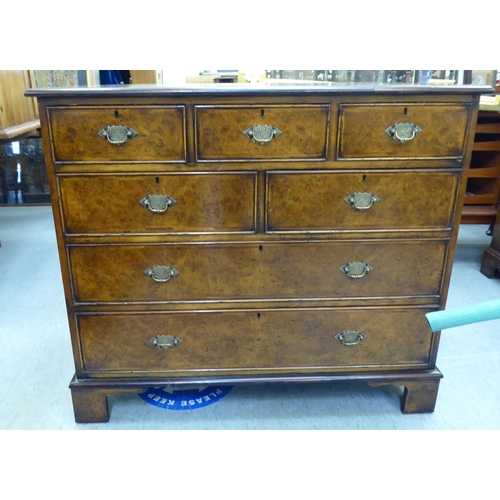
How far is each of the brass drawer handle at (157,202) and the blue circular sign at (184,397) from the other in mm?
762

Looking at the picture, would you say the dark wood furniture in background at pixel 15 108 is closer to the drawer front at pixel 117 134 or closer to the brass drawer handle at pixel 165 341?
the drawer front at pixel 117 134

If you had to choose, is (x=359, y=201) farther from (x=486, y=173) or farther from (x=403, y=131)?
(x=486, y=173)

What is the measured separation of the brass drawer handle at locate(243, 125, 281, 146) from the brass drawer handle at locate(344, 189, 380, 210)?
0.97ft

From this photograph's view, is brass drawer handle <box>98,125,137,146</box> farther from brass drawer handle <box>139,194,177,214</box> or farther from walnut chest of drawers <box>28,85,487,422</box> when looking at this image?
brass drawer handle <box>139,194,177,214</box>

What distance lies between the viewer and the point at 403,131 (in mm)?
1344

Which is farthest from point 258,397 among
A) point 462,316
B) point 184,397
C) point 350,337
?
point 462,316

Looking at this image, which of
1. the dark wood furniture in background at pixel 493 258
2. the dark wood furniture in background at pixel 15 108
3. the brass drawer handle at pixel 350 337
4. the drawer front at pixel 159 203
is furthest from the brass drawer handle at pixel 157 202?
the dark wood furniture in background at pixel 493 258

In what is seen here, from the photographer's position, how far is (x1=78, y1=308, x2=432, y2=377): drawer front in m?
1.54

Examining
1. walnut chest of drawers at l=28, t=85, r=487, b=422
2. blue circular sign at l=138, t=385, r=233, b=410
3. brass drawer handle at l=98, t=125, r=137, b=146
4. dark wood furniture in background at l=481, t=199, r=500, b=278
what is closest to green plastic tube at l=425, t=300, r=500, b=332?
walnut chest of drawers at l=28, t=85, r=487, b=422

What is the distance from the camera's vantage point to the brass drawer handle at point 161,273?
147 cm

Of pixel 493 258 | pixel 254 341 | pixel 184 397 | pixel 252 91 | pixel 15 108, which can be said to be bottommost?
pixel 184 397

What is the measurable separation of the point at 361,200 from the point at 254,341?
0.58m

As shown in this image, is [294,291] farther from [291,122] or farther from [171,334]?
[291,122]

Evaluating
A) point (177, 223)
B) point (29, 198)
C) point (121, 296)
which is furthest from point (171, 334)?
point (29, 198)
